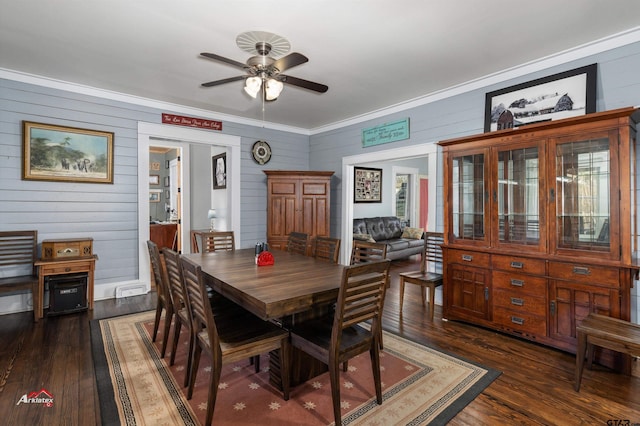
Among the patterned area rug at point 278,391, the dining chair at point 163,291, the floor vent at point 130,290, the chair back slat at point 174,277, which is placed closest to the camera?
the patterned area rug at point 278,391

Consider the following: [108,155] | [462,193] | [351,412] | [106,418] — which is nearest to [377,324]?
[351,412]

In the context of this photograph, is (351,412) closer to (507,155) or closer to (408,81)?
(507,155)

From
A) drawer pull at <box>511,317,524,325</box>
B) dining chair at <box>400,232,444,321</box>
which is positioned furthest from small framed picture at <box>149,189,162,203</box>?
drawer pull at <box>511,317,524,325</box>

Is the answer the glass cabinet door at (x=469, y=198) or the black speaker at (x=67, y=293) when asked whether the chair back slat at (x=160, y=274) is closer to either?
the black speaker at (x=67, y=293)

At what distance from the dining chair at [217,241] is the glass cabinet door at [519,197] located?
3.16 m

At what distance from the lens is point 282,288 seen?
2094 mm

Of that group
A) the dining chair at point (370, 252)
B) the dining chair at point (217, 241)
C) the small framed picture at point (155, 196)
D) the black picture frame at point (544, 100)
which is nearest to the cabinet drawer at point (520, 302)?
the dining chair at point (370, 252)

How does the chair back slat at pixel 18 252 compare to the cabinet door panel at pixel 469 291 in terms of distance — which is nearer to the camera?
the cabinet door panel at pixel 469 291

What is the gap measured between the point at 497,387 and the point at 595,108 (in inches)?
101

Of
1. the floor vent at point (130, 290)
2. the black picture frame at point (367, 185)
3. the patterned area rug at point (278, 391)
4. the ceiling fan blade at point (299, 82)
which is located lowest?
the patterned area rug at point (278, 391)

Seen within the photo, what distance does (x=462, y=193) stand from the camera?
11.6 feet

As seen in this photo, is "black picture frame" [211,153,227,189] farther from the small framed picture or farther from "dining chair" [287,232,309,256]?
the small framed picture

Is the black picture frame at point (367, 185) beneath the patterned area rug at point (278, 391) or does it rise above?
above

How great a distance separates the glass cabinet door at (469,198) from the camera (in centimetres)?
335
